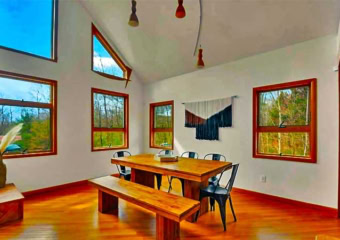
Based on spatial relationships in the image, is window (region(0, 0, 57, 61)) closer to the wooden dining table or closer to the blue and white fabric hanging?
the wooden dining table

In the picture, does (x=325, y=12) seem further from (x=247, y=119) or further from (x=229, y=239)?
(x=229, y=239)

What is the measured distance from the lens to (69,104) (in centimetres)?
411

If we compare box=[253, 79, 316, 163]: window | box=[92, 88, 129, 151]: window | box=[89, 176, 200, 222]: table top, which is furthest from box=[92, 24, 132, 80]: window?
box=[253, 79, 316, 163]: window

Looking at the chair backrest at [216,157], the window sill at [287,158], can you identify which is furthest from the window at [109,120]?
the window sill at [287,158]

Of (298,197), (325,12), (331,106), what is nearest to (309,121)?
(331,106)

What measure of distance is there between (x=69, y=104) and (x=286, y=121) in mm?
4266

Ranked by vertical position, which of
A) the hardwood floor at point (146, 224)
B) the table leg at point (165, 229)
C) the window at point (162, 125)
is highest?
the window at point (162, 125)

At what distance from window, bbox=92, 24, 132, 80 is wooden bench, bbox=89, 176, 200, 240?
3024 millimetres

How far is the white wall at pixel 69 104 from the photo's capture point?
3.51 metres

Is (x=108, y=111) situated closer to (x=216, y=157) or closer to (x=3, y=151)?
(x=3, y=151)

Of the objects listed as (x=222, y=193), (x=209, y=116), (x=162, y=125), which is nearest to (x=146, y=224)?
(x=222, y=193)

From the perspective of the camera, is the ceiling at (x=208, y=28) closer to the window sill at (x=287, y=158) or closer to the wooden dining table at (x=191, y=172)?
the window sill at (x=287, y=158)

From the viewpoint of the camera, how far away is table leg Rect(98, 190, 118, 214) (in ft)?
→ 9.34

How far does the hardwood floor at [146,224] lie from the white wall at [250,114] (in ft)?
1.23
